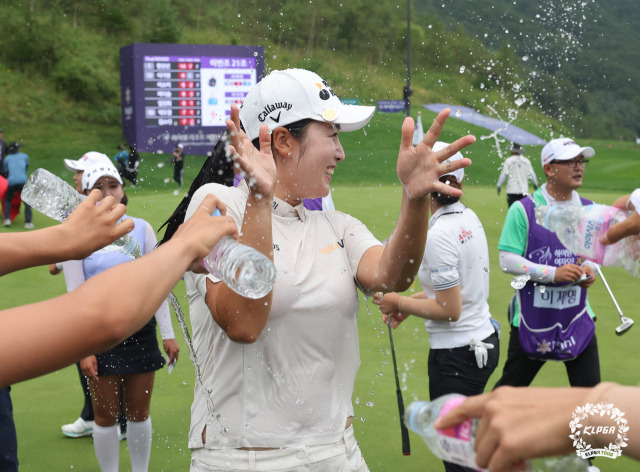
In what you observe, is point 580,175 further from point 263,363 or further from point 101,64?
point 101,64

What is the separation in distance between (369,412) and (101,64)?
4214 centimetres

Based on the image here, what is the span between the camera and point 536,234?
4684 mm

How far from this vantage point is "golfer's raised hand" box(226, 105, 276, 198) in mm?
2146

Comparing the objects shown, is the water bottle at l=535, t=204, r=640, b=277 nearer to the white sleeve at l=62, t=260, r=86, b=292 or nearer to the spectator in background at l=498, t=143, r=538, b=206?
the white sleeve at l=62, t=260, r=86, b=292

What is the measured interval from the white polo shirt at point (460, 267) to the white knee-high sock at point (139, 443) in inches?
71.9

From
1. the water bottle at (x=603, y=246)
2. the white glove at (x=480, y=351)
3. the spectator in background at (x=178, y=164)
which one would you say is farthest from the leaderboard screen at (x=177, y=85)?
the water bottle at (x=603, y=246)

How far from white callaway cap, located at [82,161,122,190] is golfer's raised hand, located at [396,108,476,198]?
9.01 feet

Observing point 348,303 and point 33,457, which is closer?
point 348,303

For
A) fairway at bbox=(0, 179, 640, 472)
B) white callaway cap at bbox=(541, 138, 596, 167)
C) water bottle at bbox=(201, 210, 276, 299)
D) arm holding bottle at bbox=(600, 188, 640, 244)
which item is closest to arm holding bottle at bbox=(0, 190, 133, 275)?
water bottle at bbox=(201, 210, 276, 299)

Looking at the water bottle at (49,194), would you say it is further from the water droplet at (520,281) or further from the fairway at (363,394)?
the water droplet at (520,281)

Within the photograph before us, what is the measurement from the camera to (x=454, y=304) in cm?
387

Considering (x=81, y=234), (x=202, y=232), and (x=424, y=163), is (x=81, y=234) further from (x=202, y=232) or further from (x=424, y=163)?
(x=424, y=163)

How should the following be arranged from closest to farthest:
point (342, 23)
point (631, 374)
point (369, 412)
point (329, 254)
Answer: point (329, 254)
point (369, 412)
point (631, 374)
point (342, 23)

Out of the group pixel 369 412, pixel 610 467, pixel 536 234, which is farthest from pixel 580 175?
pixel 369 412
